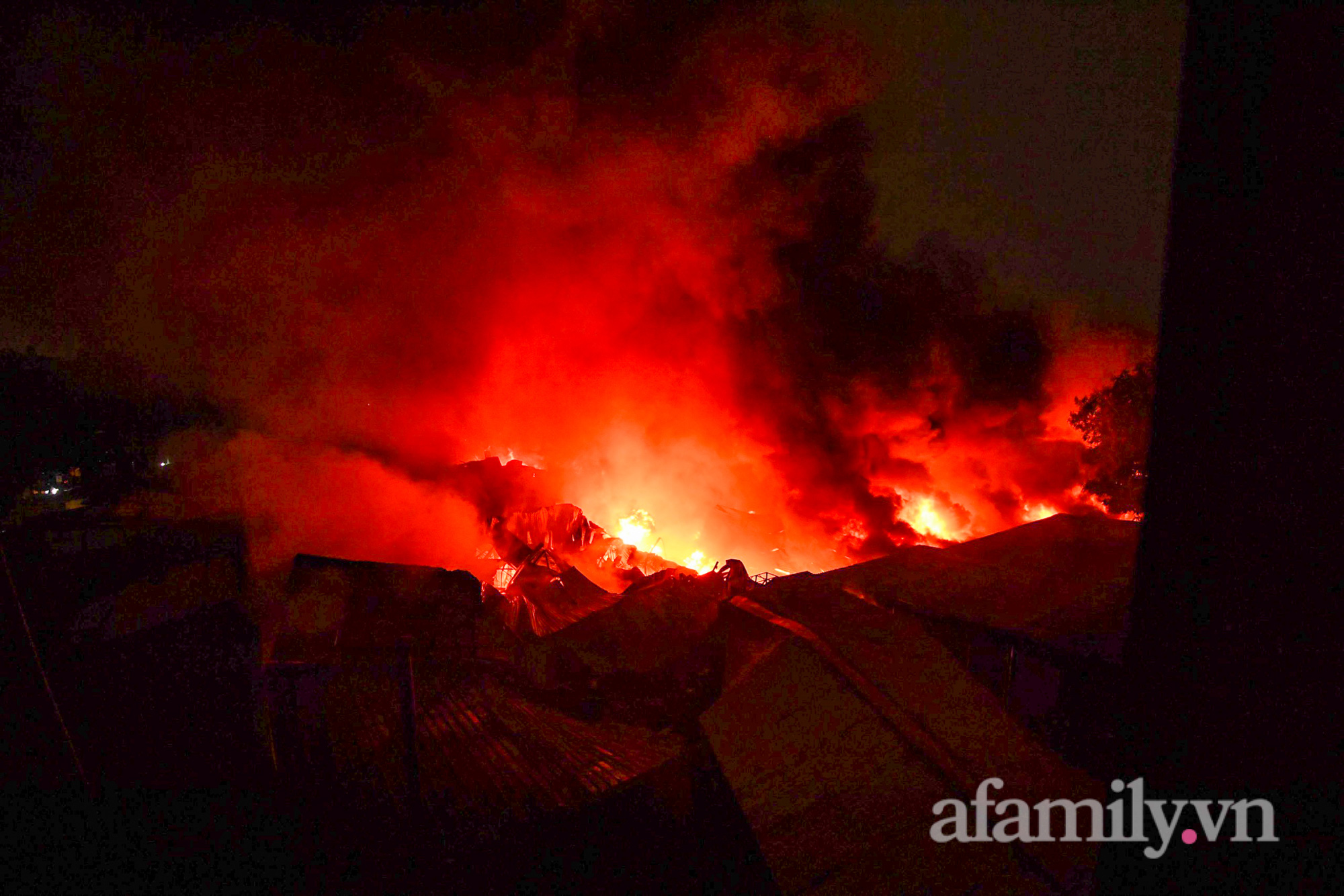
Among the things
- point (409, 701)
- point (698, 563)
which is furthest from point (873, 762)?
point (698, 563)

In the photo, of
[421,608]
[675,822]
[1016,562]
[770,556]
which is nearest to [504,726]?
[675,822]

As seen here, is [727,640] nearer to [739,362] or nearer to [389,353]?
[739,362]

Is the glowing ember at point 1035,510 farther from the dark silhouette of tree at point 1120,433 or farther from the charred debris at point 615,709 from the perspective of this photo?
the charred debris at point 615,709

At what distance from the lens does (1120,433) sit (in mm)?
12930

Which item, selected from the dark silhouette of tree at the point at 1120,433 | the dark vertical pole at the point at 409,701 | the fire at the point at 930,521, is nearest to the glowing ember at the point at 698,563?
the fire at the point at 930,521

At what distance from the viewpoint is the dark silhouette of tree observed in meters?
12.6

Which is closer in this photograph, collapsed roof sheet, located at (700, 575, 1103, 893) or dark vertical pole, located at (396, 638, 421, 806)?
collapsed roof sheet, located at (700, 575, 1103, 893)

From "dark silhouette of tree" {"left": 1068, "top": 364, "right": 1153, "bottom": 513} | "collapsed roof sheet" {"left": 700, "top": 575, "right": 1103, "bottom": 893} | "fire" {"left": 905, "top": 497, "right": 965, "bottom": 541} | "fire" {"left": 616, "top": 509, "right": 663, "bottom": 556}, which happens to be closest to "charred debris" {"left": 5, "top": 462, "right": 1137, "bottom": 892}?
"collapsed roof sheet" {"left": 700, "top": 575, "right": 1103, "bottom": 893}

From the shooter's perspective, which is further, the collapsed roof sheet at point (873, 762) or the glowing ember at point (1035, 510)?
the glowing ember at point (1035, 510)

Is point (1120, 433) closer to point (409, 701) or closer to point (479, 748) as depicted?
point (479, 748)

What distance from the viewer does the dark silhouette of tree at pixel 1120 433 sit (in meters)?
12.6

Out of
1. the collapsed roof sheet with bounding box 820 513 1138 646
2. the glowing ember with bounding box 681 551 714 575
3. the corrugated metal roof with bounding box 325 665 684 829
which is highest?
the glowing ember with bounding box 681 551 714 575

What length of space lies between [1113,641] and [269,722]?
9.29 meters

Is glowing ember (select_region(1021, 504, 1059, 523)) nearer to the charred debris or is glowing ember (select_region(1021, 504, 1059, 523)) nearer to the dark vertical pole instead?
the charred debris
